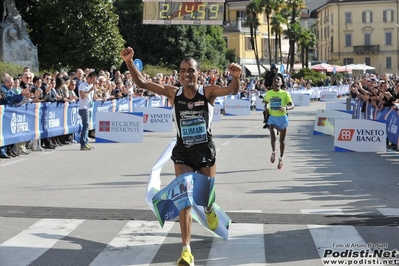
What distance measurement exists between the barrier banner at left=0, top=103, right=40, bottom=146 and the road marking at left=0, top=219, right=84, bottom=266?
856 centimetres

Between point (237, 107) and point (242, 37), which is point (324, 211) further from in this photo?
point (242, 37)

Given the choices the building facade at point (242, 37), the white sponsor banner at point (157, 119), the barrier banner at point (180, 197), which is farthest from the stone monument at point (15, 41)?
the building facade at point (242, 37)

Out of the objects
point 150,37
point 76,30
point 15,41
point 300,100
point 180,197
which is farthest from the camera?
point 150,37

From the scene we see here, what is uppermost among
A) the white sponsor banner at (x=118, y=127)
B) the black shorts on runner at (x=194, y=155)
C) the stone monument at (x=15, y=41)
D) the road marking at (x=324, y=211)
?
the stone monument at (x=15, y=41)

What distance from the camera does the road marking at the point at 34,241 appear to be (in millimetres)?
7748

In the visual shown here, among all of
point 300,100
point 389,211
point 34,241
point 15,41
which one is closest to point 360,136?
point 389,211

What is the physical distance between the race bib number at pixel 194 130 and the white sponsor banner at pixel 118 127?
13985 mm

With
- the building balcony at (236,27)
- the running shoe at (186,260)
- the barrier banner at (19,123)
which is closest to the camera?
the running shoe at (186,260)

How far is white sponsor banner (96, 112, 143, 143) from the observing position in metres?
22.3

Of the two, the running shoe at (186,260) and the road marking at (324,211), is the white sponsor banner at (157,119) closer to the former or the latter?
the road marking at (324,211)

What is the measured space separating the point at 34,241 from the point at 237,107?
32.0 meters

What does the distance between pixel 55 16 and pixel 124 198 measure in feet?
90.1

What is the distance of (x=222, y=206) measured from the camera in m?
11.1

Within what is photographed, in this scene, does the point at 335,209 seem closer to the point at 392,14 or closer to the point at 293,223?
the point at 293,223
